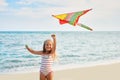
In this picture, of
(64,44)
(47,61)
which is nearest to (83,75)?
(47,61)

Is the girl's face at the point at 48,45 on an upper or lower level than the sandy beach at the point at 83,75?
upper

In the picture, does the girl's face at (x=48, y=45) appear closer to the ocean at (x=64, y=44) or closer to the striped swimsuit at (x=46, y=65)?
the striped swimsuit at (x=46, y=65)

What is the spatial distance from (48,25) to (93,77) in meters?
21.3

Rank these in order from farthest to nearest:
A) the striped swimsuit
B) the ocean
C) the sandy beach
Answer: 1. the ocean
2. the sandy beach
3. the striped swimsuit

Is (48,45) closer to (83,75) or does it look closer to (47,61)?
(47,61)

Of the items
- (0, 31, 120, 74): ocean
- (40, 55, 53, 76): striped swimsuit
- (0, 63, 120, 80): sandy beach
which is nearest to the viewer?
(40, 55, 53, 76): striped swimsuit

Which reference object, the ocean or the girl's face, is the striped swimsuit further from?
the ocean

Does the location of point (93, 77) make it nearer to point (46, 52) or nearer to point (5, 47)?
point (46, 52)

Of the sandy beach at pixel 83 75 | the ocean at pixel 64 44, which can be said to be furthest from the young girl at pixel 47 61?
the ocean at pixel 64 44

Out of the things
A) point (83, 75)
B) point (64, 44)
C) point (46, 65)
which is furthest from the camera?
point (64, 44)

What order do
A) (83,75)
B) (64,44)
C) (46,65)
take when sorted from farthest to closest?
(64,44), (83,75), (46,65)

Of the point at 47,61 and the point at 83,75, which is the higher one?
the point at 47,61

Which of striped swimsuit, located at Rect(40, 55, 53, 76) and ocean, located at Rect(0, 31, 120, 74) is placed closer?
striped swimsuit, located at Rect(40, 55, 53, 76)

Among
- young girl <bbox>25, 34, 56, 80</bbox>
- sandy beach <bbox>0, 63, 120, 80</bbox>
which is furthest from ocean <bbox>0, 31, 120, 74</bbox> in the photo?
young girl <bbox>25, 34, 56, 80</bbox>
